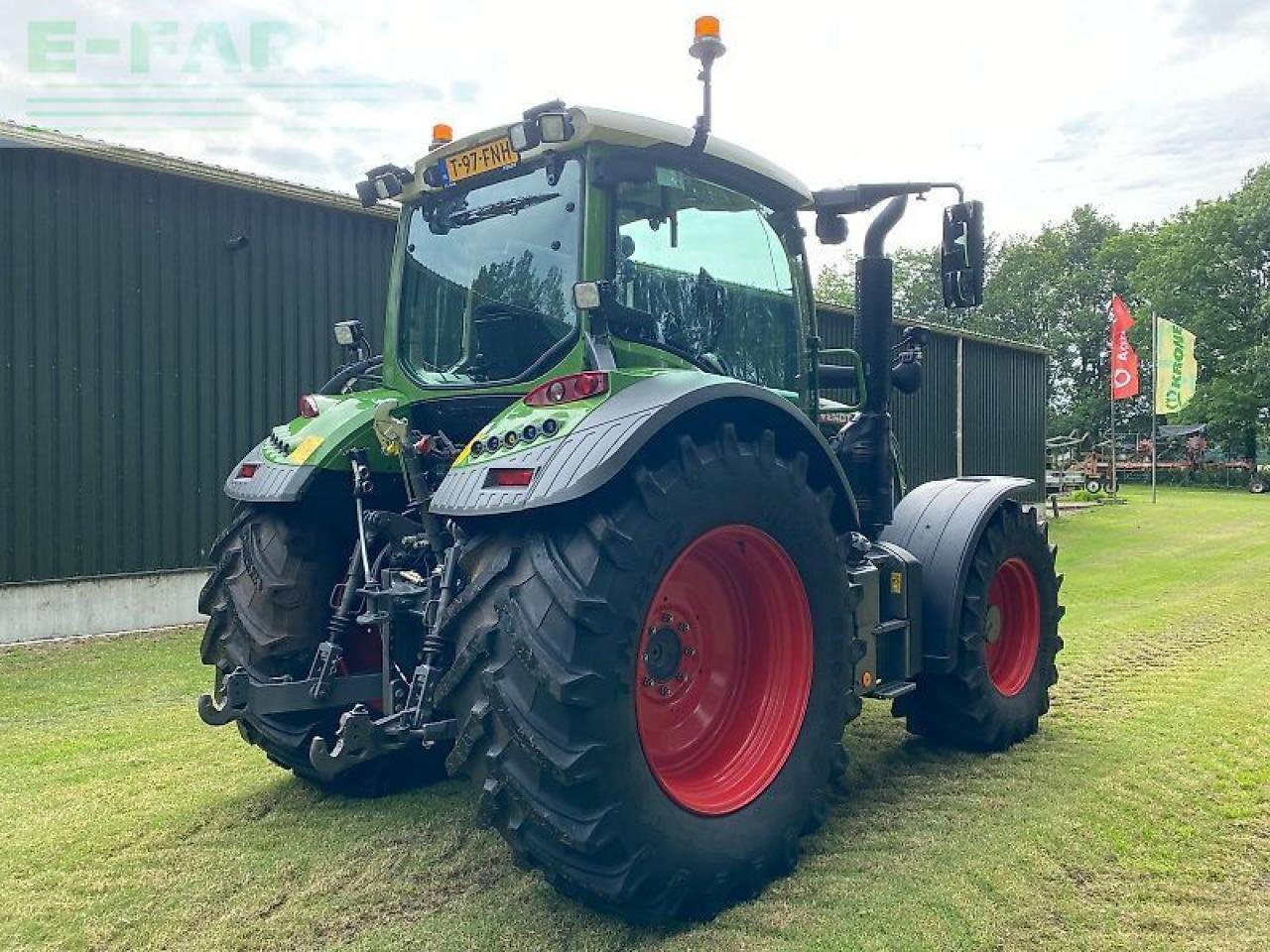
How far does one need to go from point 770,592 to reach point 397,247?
2.14m

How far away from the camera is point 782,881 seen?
10.7ft

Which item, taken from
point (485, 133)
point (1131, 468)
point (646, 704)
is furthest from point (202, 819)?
point (1131, 468)

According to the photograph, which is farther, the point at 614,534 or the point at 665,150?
the point at 665,150

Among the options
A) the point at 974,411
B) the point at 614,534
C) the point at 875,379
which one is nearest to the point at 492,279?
the point at 614,534

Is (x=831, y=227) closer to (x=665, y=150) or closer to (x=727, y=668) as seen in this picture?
(x=665, y=150)

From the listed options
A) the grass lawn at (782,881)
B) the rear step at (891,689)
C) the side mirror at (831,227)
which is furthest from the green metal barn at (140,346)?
the rear step at (891,689)

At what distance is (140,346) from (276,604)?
575 cm

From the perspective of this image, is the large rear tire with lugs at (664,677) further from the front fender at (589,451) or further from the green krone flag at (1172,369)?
the green krone flag at (1172,369)

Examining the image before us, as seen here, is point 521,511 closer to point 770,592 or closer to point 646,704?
point 646,704

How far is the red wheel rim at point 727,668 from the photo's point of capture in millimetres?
3312

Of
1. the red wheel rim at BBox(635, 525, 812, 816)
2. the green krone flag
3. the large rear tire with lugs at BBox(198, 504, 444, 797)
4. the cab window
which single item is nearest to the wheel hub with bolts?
the red wheel rim at BBox(635, 525, 812, 816)

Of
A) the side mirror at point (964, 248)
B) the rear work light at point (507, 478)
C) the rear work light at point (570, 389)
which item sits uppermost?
the side mirror at point (964, 248)

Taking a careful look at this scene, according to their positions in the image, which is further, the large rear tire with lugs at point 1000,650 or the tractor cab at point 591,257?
the large rear tire with lugs at point 1000,650

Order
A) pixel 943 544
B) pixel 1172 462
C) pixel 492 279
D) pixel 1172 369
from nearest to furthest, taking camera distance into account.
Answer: pixel 492 279 < pixel 943 544 < pixel 1172 369 < pixel 1172 462
